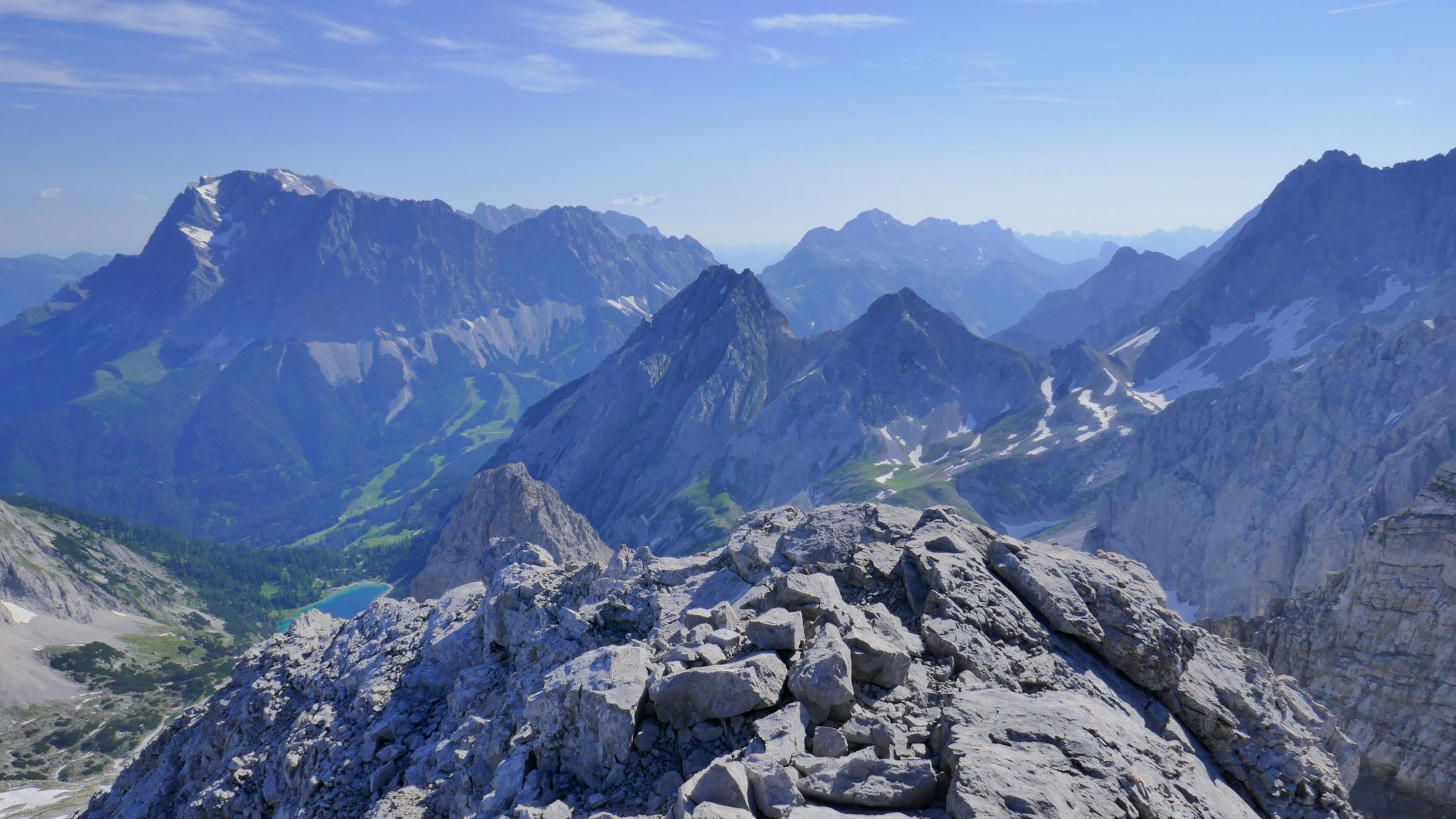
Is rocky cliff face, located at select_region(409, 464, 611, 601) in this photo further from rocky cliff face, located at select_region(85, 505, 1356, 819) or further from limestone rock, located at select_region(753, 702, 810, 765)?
limestone rock, located at select_region(753, 702, 810, 765)

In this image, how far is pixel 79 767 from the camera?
140000 millimetres

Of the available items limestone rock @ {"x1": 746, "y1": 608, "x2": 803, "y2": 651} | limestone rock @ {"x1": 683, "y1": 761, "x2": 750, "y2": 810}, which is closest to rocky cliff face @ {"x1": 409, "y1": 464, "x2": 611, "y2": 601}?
limestone rock @ {"x1": 746, "y1": 608, "x2": 803, "y2": 651}

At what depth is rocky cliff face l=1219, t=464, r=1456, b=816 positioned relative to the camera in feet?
155

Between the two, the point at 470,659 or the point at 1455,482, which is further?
the point at 1455,482

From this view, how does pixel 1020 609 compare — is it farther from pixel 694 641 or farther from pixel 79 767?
pixel 79 767

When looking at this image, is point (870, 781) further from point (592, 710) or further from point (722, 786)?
point (592, 710)

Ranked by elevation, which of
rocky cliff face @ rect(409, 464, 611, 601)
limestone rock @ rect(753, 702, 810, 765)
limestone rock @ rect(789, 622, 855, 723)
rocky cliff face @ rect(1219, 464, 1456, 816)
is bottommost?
rocky cliff face @ rect(409, 464, 611, 601)

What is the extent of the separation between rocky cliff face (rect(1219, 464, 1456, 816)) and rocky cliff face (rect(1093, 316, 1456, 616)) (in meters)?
62.9

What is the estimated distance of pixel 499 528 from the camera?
16625 centimetres

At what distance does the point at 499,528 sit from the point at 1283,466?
16284 cm

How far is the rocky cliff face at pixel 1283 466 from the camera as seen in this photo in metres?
112

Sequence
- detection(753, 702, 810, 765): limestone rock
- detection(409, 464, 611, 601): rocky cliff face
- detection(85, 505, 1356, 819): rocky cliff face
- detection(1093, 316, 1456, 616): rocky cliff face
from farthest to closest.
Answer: detection(409, 464, 611, 601): rocky cliff face, detection(1093, 316, 1456, 616): rocky cliff face, detection(753, 702, 810, 765): limestone rock, detection(85, 505, 1356, 819): rocky cliff face

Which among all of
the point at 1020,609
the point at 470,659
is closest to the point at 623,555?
the point at 470,659

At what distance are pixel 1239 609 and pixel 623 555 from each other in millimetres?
125212
